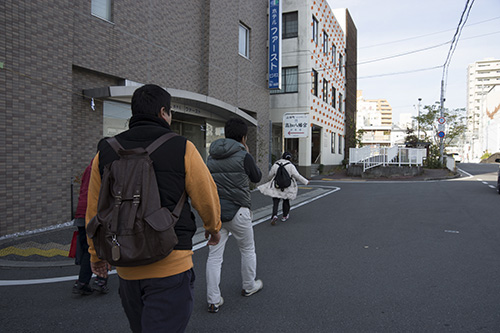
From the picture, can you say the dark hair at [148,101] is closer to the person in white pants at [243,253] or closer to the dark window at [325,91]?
the person in white pants at [243,253]

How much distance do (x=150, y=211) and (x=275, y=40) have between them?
629 inches

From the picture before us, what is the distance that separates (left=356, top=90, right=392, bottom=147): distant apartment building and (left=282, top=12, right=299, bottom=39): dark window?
32.2 metres

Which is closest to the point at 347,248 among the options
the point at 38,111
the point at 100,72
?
the point at 38,111

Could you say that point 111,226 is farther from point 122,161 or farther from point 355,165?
point 355,165

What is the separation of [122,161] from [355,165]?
24.2 metres

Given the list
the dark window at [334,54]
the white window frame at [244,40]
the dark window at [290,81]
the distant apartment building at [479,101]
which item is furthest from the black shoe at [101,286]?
the distant apartment building at [479,101]

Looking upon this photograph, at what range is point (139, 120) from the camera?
1.97 metres

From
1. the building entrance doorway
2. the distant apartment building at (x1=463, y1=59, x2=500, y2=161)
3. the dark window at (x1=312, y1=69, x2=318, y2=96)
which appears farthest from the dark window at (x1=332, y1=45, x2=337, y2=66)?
the distant apartment building at (x1=463, y1=59, x2=500, y2=161)

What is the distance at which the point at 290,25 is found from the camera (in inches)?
898

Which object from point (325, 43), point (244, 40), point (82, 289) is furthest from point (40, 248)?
point (325, 43)

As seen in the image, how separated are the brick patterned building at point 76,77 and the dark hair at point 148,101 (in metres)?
5.93

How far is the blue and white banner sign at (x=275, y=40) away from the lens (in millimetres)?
16375

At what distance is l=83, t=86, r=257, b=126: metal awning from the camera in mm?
8109

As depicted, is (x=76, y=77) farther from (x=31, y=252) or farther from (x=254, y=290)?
(x=254, y=290)
